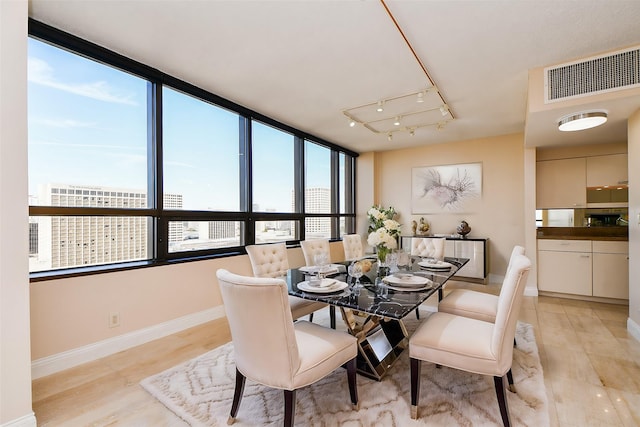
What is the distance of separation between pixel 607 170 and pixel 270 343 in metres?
5.30

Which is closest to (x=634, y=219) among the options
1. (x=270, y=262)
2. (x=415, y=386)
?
(x=415, y=386)

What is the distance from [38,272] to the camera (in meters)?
2.28

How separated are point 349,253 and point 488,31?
2734 millimetres

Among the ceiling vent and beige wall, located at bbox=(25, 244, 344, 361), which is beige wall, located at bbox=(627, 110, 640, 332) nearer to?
the ceiling vent

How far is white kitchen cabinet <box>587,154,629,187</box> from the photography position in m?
4.16

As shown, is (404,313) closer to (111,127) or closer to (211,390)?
(211,390)

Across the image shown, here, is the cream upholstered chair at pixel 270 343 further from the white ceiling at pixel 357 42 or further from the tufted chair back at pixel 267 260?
the white ceiling at pixel 357 42

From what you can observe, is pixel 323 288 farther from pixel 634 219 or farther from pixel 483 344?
pixel 634 219

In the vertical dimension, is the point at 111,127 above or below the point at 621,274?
above

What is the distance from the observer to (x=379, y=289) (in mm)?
2068

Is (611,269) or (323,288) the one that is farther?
(611,269)

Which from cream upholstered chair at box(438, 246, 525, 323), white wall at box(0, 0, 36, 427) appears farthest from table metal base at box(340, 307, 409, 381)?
white wall at box(0, 0, 36, 427)

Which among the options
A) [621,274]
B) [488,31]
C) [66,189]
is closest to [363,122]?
[488,31]

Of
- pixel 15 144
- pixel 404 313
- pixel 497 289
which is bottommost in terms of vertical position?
pixel 497 289
